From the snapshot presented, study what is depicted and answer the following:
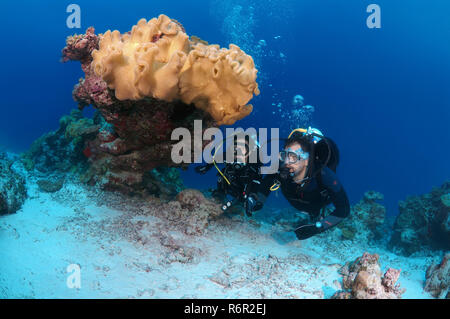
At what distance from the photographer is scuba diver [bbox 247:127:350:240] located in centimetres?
444

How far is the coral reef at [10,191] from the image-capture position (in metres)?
3.73

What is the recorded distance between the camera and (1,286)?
94.0 inches

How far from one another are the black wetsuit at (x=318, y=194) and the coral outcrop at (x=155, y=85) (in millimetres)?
1544

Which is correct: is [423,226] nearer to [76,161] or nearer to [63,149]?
[76,161]

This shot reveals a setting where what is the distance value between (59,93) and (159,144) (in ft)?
217

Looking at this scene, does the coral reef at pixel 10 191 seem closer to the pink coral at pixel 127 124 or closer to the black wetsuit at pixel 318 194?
the pink coral at pixel 127 124

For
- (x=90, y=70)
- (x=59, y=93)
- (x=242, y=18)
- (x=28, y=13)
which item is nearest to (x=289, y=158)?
(x=90, y=70)

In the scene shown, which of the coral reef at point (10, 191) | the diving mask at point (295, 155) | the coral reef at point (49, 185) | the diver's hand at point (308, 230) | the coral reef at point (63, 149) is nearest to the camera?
the coral reef at point (10, 191)

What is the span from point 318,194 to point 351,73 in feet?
180

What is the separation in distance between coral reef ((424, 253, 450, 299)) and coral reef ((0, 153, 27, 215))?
6.18m

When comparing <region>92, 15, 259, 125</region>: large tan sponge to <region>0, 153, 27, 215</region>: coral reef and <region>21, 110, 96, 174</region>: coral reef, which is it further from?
<region>21, 110, 96, 174</region>: coral reef

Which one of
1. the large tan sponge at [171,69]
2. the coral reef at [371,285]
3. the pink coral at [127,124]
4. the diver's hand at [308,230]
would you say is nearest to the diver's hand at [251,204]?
the diver's hand at [308,230]

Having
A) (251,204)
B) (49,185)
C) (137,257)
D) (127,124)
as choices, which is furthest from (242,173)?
(49,185)

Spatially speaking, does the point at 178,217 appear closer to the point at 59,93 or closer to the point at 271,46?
the point at 271,46
